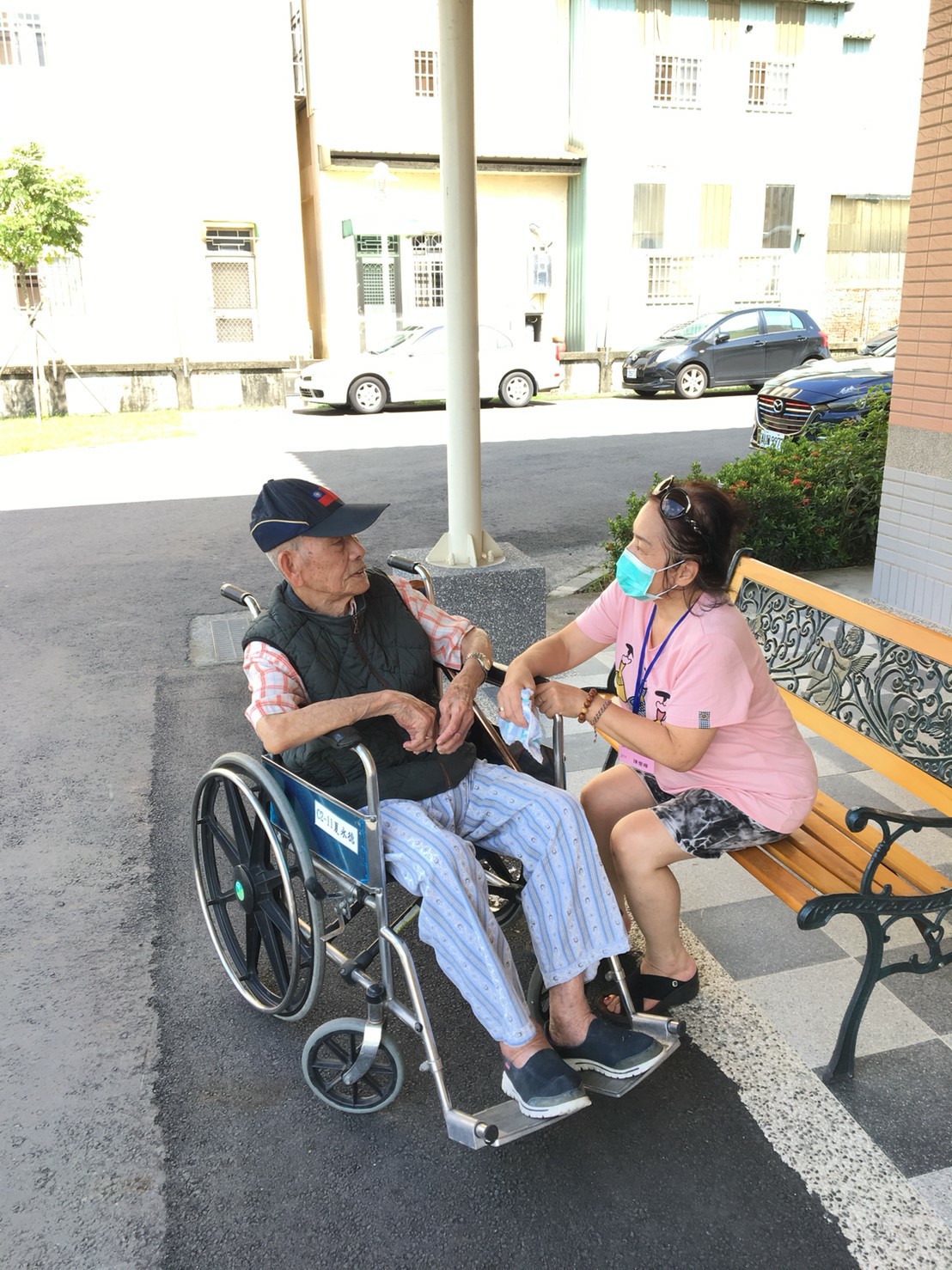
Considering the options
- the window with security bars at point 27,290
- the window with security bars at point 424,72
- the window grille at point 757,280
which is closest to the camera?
the window with security bars at point 27,290

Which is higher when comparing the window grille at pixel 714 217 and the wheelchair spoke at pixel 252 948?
the window grille at pixel 714 217

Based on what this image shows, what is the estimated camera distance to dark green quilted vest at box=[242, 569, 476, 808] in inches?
109

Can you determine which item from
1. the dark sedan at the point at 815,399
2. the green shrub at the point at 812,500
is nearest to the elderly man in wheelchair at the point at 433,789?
the green shrub at the point at 812,500

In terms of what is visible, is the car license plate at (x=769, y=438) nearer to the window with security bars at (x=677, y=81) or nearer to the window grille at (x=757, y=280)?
the window grille at (x=757, y=280)

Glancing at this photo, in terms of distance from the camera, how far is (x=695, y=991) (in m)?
2.96

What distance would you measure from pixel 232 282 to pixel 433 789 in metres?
18.8

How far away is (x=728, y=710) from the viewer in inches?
104

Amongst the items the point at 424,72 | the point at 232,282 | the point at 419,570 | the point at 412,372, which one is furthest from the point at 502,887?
the point at 424,72

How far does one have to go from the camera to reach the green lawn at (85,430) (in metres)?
14.3

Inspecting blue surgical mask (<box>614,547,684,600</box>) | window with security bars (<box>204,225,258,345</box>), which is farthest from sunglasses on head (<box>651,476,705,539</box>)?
window with security bars (<box>204,225,258,345</box>)

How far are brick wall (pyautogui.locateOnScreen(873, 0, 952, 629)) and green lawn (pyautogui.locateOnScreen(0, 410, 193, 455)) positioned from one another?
447 inches

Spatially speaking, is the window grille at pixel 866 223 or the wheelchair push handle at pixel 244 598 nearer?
the wheelchair push handle at pixel 244 598

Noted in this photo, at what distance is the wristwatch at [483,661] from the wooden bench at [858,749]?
86 cm

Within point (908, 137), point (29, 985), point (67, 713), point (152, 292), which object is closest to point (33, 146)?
point (152, 292)
